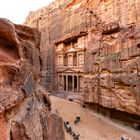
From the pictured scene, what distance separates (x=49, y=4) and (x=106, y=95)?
2399 cm

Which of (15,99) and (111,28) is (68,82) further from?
(15,99)

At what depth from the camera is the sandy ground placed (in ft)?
52.2

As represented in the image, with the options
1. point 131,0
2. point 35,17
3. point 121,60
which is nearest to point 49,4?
point 35,17

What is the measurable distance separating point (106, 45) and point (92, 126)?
9.39 m

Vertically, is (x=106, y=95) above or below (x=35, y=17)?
below

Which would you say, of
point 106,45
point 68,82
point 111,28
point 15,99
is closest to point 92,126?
point 106,45

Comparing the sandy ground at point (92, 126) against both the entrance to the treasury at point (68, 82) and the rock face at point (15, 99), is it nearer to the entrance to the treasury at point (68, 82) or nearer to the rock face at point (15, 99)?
the entrance to the treasury at point (68, 82)

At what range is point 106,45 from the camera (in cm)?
2212

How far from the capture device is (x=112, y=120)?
2034cm

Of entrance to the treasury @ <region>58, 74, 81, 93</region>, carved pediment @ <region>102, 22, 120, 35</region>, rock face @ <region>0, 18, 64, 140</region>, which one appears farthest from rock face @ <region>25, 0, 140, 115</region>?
rock face @ <region>0, 18, 64, 140</region>

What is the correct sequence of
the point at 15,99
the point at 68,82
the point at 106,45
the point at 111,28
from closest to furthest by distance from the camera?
the point at 15,99 → the point at 106,45 → the point at 111,28 → the point at 68,82

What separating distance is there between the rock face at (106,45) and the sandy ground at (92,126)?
1.65 m

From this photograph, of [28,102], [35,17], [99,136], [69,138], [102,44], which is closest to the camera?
[28,102]

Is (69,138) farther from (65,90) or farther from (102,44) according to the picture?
(65,90)
